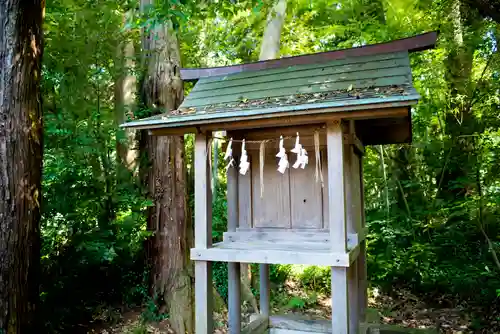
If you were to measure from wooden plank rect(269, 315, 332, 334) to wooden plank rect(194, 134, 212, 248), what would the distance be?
76.6 inches

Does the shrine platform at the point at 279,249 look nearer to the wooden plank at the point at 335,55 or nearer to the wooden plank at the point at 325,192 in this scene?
the wooden plank at the point at 325,192

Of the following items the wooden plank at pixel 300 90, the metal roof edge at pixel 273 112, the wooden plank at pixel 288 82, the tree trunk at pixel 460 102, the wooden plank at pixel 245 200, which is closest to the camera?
the metal roof edge at pixel 273 112

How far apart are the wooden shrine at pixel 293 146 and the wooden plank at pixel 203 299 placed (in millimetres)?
10

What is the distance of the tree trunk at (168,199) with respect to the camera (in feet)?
18.2

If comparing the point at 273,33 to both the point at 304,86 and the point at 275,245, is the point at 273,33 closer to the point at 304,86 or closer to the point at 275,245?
the point at 304,86

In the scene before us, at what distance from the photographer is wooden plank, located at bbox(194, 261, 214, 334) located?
3547 millimetres

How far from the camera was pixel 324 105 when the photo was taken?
2859mm

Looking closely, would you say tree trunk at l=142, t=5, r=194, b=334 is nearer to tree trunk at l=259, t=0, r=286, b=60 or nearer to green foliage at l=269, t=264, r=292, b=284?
tree trunk at l=259, t=0, r=286, b=60

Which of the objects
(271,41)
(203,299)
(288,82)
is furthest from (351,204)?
(271,41)

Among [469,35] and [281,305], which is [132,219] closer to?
[281,305]

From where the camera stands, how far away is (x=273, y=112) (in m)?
3.01

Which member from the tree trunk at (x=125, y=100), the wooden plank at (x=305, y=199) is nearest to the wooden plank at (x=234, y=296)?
the wooden plank at (x=305, y=199)

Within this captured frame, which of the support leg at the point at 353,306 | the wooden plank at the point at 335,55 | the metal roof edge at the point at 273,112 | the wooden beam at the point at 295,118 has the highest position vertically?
the wooden plank at the point at 335,55

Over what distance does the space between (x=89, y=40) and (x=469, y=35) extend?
6.91 metres
